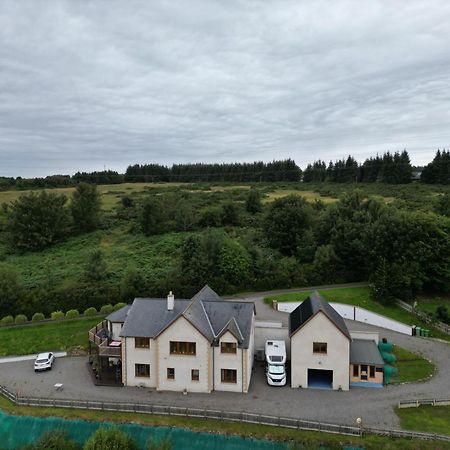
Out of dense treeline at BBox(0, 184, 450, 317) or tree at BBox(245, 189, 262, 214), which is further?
tree at BBox(245, 189, 262, 214)

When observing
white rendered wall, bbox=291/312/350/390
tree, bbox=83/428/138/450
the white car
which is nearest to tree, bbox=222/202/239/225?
the white car

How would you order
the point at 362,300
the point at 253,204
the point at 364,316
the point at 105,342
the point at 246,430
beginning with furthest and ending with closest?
the point at 253,204 → the point at 362,300 → the point at 364,316 → the point at 105,342 → the point at 246,430

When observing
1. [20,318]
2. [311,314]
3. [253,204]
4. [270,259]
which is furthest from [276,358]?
[253,204]

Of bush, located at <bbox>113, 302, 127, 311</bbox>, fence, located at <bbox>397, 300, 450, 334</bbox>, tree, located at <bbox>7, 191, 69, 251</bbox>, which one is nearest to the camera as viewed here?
fence, located at <bbox>397, 300, 450, 334</bbox>

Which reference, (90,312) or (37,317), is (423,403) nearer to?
(90,312)

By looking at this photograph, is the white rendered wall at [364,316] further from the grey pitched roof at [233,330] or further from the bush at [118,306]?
the bush at [118,306]

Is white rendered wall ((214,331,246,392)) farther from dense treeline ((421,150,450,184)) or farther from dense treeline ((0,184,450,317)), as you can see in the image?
dense treeline ((421,150,450,184))
